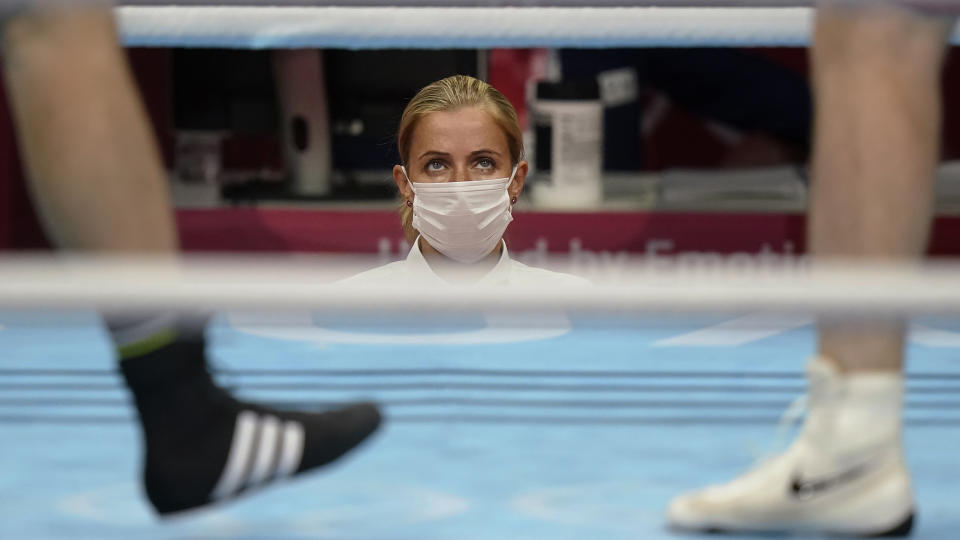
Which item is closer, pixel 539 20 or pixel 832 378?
pixel 832 378

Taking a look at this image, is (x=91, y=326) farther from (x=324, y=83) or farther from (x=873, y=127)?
(x=873, y=127)

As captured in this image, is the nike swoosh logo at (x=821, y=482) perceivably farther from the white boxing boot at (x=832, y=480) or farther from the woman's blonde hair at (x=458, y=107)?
the woman's blonde hair at (x=458, y=107)

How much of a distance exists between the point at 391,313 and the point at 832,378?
0.55m

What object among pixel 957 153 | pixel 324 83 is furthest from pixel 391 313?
pixel 957 153

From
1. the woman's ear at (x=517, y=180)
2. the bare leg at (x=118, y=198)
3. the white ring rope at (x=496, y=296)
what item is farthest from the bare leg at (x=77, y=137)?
the woman's ear at (x=517, y=180)

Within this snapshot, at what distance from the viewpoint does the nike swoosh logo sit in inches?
42.9

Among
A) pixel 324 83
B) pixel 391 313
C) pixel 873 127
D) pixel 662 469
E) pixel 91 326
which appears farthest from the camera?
pixel 324 83

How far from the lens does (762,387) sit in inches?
68.2

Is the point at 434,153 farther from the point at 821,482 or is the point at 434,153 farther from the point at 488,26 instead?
the point at 821,482

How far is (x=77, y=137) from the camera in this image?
92 cm

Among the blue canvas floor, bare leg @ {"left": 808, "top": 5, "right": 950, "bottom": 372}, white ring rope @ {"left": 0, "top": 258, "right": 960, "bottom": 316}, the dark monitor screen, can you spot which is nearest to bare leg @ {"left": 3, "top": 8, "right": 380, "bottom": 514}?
the blue canvas floor

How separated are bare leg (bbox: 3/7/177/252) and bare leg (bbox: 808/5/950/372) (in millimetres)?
578

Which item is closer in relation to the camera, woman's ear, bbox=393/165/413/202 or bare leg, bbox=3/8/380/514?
bare leg, bbox=3/8/380/514

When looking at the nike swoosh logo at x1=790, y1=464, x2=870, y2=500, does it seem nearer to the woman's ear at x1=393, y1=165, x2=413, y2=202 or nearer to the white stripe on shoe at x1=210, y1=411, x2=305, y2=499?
the white stripe on shoe at x1=210, y1=411, x2=305, y2=499
